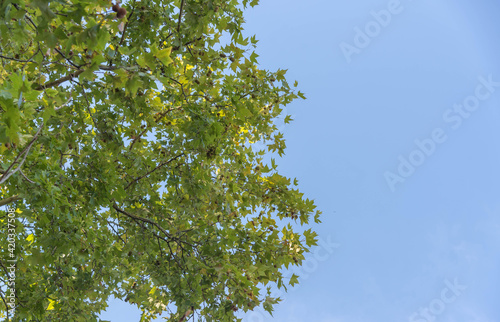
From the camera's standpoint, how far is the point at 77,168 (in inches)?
195

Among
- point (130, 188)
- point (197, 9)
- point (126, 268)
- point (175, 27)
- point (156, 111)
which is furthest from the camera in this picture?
point (126, 268)

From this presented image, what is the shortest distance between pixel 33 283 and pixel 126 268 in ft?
5.19

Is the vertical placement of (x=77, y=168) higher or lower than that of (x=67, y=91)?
lower

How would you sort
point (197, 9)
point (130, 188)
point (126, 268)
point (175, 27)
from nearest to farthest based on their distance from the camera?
1. point (197, 9)
2. point (175, 27)
3. point (130, 188)
4. point (126, 268)

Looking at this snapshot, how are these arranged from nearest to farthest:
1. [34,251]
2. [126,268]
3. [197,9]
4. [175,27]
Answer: [34,251], [197,9], [175,27], [126,268]

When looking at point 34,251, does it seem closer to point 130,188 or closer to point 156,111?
point 130,188

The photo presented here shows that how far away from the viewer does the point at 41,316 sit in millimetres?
5348

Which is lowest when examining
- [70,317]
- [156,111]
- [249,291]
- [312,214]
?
[249,291]

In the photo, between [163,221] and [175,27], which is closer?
[175,27]

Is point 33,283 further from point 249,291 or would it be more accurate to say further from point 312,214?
point 312,214

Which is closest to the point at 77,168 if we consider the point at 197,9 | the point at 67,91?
the point at 67,91

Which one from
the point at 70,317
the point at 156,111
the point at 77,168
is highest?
the point at 156,111

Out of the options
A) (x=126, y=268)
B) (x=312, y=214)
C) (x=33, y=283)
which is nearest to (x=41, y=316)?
(x=33, y=283)

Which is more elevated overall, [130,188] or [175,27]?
[175,27]
